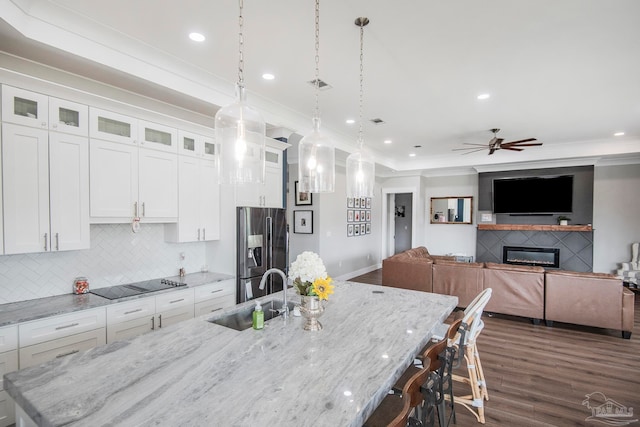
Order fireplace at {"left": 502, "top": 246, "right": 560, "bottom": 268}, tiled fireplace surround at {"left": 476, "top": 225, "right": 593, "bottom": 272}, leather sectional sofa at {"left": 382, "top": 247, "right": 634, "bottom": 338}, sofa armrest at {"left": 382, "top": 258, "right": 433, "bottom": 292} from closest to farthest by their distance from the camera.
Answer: leather sectional sofa at {"left": 382, "top": 247, "right": 634, "bottom": 338} → sofa armrest at {"left": 382, "top": 258, "right": 433, "bottom": 292} → tiled fireplace surround at {"left": 476, "top": 225, "right": 593, "bottom": 272} → fireplace at {"left": 502, "top": 246, "right": 560, "bottom": 268}

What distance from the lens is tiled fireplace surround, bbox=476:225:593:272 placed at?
6.89 meters

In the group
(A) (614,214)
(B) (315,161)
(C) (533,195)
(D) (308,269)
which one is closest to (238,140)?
(B) (315,161)

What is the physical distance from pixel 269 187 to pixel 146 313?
207 cm

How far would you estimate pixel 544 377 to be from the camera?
3076mm

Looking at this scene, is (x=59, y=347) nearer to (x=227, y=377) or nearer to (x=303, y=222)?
(x=227, y=377)

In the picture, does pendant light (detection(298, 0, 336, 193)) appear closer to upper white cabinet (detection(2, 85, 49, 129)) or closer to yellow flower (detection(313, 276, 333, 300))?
yellow flower (detection(313, 276, 333, 300))

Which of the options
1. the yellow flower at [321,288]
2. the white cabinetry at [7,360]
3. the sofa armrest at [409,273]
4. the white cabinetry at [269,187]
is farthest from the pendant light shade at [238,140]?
the sofa armrest at [409,273]

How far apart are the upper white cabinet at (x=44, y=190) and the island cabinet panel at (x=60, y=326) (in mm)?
545

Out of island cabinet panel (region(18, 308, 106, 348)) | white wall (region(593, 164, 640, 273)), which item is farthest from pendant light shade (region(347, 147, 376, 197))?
white wall (region(593, 164, 640, 273))

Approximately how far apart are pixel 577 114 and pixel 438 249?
193 inches

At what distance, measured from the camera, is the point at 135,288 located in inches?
122

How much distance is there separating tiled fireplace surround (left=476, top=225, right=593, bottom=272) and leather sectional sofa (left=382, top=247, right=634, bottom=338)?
331 centimetres

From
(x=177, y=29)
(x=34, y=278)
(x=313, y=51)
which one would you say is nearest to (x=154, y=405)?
(x=34, y=278)

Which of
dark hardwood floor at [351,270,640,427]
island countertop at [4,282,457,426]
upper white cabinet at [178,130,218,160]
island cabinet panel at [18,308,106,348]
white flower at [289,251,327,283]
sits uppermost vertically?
upper white cabinet at [178,130,218,160]
